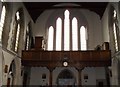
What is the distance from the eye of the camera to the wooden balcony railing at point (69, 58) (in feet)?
46.5

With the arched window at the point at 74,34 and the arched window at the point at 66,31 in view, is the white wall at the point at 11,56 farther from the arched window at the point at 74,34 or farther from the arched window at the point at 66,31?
the arched window at the point at 74,34

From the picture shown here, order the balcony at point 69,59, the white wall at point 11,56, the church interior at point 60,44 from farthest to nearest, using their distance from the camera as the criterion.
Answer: the balcony at point 69,59
the church interior at point 60,44
the white wall at point 11,56

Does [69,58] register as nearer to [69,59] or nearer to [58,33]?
[69,59]

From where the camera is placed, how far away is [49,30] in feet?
64.4

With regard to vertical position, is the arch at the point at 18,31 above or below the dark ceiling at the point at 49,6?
below

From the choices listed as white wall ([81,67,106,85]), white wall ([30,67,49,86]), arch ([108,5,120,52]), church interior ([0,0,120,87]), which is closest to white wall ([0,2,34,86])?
church interior ([0,0,120,87])

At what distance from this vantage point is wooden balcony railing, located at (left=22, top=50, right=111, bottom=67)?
558 inches

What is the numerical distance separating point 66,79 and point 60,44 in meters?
3.67

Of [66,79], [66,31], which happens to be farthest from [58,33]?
[66,79]

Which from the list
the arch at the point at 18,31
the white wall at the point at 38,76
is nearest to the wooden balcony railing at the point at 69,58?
the arch at the point at 18,31

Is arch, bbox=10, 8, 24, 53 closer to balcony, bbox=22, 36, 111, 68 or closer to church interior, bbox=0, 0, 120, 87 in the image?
church interior, bbox=0, 0, 120, 87

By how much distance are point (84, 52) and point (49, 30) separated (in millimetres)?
6414

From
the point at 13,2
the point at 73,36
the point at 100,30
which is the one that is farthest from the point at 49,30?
the point at 13,2

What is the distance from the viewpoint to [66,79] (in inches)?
709
